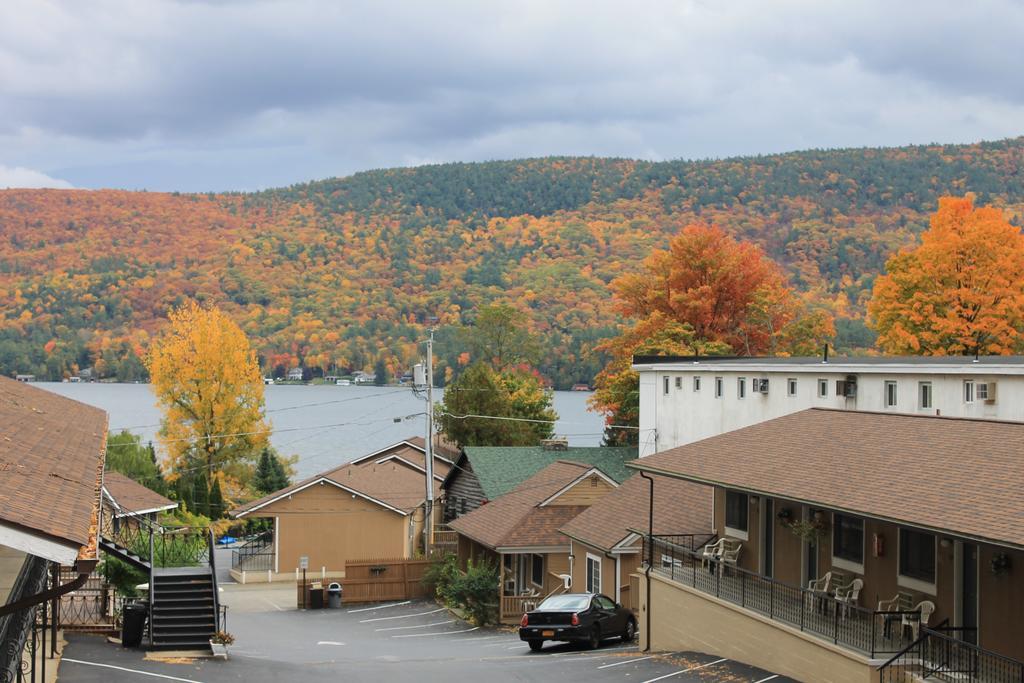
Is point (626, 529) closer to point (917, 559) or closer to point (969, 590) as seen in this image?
point (917, 559)

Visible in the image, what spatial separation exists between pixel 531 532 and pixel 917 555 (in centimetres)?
1941

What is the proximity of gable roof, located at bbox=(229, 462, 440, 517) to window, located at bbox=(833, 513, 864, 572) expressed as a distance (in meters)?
30.8

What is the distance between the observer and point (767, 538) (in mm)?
26234

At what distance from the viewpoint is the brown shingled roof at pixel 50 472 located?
8680 millimetres

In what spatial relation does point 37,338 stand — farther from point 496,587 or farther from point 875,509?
point 875,509

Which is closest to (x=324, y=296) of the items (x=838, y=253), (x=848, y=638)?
(x=838, y=253)

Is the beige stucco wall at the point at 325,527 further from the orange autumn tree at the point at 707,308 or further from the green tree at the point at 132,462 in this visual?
the orange autumn tree at the point at 707,308

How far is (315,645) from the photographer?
1286 inches

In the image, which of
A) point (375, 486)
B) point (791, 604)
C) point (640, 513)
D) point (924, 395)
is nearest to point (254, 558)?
point (375, 486)

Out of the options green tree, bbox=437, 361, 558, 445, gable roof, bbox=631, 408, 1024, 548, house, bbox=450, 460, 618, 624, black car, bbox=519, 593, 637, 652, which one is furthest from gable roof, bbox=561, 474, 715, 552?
green tree, bbox=437, 361, 558, 445

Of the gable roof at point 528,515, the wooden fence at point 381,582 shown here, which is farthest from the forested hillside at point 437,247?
the wooden fence at point 381,582

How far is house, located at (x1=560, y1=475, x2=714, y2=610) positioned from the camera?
3138 centimetres

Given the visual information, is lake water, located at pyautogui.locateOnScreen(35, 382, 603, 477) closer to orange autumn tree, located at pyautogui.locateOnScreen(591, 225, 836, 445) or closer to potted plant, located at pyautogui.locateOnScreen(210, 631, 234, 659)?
orange autumn tree, located at pyautogui.locateOnScreen(591, 225, 836, 445)

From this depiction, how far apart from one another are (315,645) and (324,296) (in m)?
122
